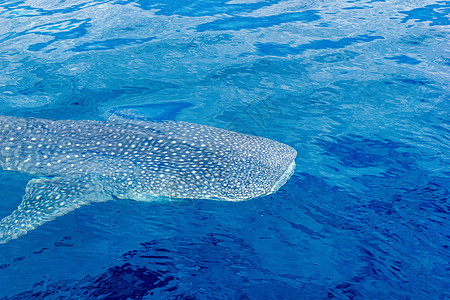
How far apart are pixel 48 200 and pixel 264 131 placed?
410 cm

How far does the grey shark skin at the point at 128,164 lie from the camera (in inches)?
203

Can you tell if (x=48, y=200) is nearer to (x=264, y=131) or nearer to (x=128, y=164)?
(x=128, y=164)

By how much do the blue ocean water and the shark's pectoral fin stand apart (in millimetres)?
186

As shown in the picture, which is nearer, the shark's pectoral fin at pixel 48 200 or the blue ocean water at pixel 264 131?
the blue ocean water at pixel 264 131

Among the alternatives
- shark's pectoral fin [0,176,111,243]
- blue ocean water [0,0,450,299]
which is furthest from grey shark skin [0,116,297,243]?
blue ocean water [0,0,450,299]

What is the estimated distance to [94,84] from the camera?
9086 mm

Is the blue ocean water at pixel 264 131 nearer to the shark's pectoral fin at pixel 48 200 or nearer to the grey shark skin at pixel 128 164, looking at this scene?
the shark's pectoral fin at pixel 48 200

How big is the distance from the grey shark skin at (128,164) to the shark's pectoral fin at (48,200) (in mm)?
Result: 14

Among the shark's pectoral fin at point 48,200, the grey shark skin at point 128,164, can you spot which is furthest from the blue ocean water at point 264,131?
the grey shark skin at point 128,164

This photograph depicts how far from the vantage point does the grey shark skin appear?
5.16 metres

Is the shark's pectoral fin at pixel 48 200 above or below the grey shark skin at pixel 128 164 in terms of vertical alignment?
below

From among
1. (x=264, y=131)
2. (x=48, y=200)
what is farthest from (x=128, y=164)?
(x=264, y=131)

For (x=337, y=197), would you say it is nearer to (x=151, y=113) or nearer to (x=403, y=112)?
(x=403, y=112)

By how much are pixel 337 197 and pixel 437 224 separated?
1.43 metres
